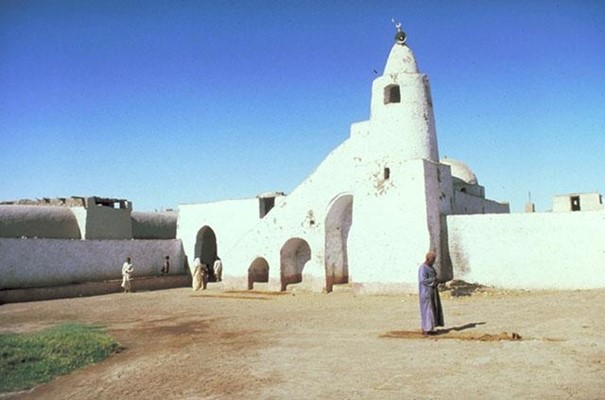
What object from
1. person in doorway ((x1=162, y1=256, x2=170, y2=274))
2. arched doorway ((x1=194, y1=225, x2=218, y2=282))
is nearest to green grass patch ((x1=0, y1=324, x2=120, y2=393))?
person in doorway ((x1=162, y1=256, x2=170, y2=274))

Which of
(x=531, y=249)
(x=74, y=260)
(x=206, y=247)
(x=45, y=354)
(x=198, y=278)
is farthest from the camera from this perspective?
(x=206, y=247)

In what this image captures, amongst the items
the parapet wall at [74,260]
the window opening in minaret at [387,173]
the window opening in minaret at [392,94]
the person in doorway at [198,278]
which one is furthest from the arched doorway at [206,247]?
the window opening in minaret at [392,94]

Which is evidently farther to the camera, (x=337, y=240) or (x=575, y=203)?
(x=575, y=203)

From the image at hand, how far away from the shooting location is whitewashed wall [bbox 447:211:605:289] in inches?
579

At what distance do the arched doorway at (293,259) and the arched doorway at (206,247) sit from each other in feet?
20.2

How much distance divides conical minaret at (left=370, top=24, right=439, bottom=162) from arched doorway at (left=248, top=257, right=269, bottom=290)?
720 cm

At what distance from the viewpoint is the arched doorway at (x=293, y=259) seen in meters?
20.0

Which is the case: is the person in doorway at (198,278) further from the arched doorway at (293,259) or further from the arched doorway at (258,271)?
the arched doorway at (293,259)

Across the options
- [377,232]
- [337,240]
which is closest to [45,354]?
[377,232]

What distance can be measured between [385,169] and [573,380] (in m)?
11.8

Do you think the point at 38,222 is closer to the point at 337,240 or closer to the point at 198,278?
the point at 198,278

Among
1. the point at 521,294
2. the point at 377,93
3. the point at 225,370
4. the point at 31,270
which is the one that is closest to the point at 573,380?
the point at 225,370

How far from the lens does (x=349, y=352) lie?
801 cm

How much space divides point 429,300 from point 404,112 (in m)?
9.57
